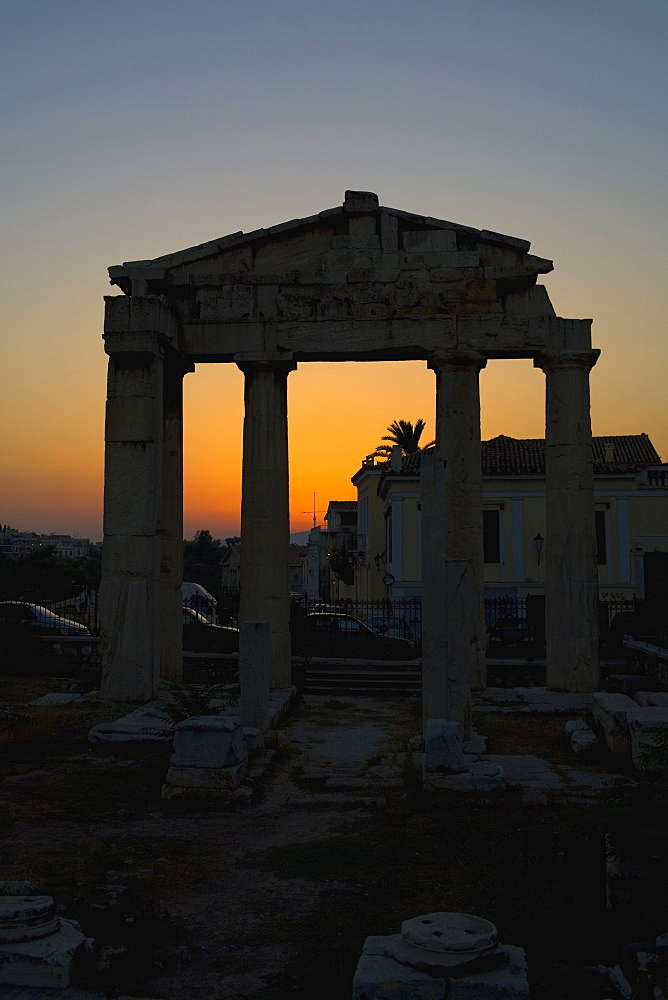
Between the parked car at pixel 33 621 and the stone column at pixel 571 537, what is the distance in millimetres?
10739

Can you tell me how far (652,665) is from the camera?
1634cm

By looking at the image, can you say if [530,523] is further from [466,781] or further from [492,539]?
[466,781]

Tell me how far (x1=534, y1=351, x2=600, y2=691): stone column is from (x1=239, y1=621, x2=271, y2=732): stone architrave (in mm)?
5959

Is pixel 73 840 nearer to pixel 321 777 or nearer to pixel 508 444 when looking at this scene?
pixel 321 777

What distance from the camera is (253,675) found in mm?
11727

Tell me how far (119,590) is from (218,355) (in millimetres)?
4395

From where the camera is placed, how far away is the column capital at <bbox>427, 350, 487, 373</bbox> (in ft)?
51.2

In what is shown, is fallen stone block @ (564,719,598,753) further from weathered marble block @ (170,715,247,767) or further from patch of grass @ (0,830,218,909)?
patch of grass @ (0,830,218,909)

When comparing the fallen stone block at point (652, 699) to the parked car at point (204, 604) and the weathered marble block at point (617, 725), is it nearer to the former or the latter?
the weathered marble block at point (617, 725)

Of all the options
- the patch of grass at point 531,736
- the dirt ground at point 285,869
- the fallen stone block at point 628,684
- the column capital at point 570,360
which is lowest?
the dirt ground at point 285,869

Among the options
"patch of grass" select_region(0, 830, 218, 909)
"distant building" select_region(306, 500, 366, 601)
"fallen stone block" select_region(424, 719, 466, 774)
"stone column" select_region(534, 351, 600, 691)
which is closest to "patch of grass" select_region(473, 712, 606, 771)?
"stone column" select_region(534, 351, 600, 691)

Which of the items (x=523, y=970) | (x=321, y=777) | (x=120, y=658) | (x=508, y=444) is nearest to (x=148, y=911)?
(x=523, y=970)

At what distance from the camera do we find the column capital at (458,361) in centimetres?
1562

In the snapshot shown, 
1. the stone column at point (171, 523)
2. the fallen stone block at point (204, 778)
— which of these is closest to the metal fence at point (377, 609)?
the stone column at point (171, 523)
